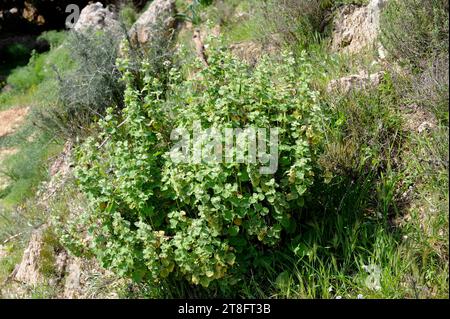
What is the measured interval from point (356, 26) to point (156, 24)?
8.43 ft

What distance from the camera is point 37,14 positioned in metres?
11.9

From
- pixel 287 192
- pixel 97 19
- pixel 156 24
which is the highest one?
pixel 97 19

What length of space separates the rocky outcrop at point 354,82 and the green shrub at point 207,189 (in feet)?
2.71

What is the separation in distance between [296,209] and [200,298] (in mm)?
857

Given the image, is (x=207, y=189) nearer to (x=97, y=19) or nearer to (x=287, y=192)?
(x=287, y=192)

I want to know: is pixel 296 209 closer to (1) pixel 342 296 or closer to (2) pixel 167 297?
(1) pixel 342 296

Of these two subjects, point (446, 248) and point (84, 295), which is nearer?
point (446, 248)

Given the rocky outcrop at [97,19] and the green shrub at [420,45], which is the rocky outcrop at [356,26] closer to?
the green shrub at [420,45]

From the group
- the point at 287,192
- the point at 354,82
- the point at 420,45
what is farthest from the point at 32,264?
the point at 420,45

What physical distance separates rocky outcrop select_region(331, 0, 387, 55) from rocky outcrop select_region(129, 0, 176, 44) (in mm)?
2068

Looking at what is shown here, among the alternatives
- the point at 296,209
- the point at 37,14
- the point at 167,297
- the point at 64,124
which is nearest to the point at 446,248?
the point at 296,209

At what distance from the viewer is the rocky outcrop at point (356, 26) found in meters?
5.19

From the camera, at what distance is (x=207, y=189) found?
3354mm
